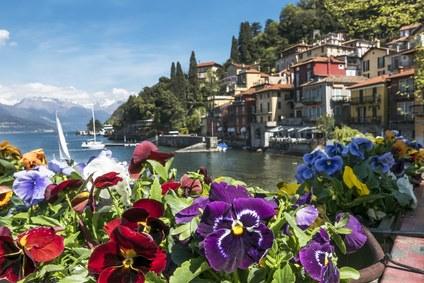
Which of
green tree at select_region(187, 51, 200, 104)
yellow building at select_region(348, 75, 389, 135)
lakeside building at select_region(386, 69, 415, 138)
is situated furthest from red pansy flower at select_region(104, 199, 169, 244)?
green tree at select_region(187, 51, 200, 104)

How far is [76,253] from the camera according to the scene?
124cm

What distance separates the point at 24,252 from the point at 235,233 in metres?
0.55

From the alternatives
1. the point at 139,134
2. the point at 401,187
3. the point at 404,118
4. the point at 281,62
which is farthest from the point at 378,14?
the point at 139,134

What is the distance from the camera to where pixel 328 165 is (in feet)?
8.46

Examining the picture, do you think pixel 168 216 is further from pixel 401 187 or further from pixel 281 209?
pixel 401 187

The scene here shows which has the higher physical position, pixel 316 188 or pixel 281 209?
pixel 281 209

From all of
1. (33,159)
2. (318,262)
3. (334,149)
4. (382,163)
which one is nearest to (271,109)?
(334,149)

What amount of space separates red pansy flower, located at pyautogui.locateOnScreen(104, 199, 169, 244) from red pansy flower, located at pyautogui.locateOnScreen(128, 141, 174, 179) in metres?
0.42

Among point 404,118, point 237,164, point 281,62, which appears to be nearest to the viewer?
point 404,118

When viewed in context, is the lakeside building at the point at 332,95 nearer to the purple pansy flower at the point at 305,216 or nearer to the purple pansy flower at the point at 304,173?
the purple pansy flower at the point at 304,173

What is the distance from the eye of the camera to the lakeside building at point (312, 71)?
53.4m

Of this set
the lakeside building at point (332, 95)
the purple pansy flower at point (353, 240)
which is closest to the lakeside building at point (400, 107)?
the lakeside building at point (332, 95)

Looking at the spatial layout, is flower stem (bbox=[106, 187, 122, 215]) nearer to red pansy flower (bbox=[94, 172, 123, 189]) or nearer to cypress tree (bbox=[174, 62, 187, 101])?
red pansy flower (bbox=[94, 172, 123, 189])

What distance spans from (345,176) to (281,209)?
3.79 ft
